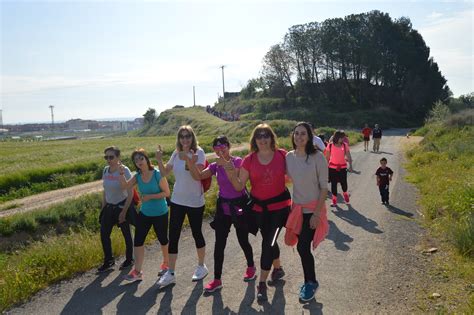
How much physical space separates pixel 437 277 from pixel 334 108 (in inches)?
2252

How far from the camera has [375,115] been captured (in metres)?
56.5

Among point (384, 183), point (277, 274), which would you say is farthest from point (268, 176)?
point (384, 183)

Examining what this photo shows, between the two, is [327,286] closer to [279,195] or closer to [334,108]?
[279,195]

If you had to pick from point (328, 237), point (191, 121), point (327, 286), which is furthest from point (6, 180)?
point (191, 121)

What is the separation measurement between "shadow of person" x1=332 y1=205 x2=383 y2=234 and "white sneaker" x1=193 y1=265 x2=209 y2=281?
138 inches

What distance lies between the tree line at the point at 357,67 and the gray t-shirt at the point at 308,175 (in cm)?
5588

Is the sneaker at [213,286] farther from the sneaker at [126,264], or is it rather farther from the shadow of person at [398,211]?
the shadow of person at [398,211]

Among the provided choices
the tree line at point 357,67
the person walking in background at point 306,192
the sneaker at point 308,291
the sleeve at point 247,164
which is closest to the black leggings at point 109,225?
the sleeve at point 247,164

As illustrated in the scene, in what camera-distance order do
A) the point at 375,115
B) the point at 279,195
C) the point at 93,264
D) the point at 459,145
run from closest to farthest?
the point at 279,195
the point at 93,264
the point at 459,145
the point at 375,115

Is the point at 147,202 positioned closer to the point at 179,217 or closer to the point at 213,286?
the point at 179,217

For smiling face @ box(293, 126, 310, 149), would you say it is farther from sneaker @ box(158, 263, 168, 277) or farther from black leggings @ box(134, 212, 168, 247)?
sneaker @ box(158, 263, 168, 277)

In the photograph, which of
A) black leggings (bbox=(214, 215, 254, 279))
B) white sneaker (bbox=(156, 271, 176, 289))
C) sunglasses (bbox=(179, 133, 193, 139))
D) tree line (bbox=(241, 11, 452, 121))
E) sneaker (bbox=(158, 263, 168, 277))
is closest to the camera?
black leggings (bbox=(214, 215, 254, 279))

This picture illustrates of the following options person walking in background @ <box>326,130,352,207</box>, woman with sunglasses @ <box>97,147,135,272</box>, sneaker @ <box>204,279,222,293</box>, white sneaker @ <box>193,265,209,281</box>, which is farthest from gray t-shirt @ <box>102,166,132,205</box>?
person walking in background @ <box>326,130,352,207</box>

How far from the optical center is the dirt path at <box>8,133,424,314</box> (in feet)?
14.7
